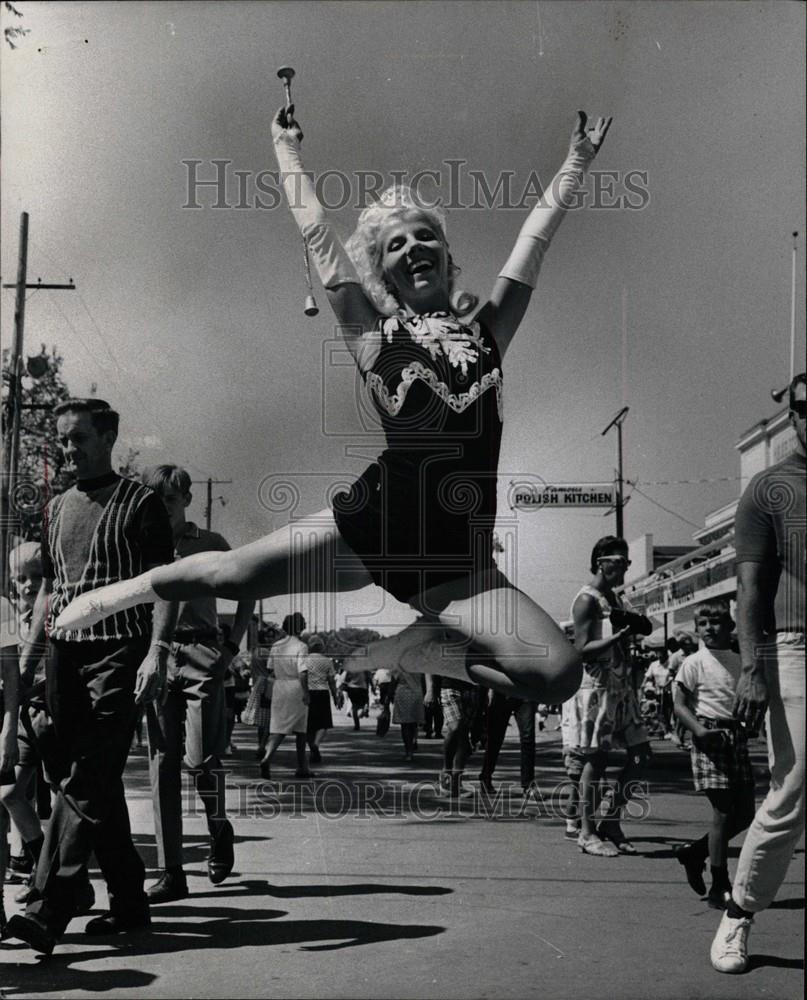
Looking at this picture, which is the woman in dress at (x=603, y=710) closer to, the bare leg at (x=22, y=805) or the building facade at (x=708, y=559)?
the building facade at (x=708, y=559)

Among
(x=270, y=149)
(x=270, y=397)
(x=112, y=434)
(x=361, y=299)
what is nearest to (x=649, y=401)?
(x=361, y=299)

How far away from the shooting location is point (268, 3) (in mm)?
3139

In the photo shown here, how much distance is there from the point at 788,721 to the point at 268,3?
2285 millimetres

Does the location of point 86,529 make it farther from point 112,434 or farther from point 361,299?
point 361,299

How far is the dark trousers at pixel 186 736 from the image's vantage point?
3.68 metres

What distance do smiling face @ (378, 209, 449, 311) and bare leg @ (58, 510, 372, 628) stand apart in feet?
1.93

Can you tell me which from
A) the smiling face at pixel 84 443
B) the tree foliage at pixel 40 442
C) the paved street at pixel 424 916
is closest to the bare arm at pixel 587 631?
the paved street at pixel 424 916

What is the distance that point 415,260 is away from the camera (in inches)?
115

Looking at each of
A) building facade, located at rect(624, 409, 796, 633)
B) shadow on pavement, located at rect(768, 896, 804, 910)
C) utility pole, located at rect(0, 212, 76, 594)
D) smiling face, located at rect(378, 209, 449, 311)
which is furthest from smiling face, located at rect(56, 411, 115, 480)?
shadow on pavement, located at rect(768, 896, 804, 910)

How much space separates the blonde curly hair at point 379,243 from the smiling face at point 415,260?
12mm

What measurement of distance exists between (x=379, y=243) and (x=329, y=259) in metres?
0.13

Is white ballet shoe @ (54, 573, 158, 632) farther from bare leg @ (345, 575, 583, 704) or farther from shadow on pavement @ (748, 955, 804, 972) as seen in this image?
shadow on pavement @ (748, 955, 804, 972)

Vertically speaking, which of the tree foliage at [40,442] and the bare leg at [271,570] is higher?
the tree foliage at [40,442]

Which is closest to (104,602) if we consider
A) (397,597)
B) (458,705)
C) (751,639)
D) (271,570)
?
(271,570)
